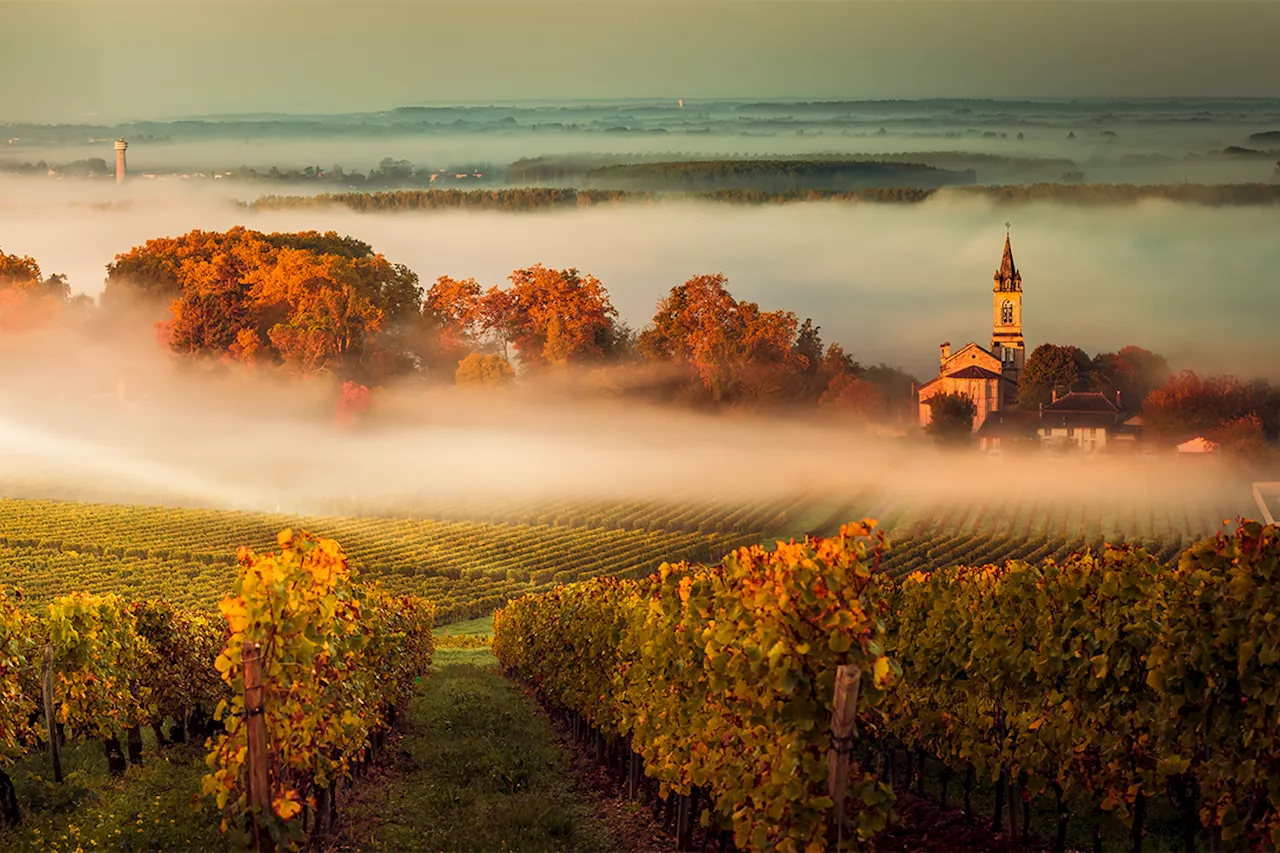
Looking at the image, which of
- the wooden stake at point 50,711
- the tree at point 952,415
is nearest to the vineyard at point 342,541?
the tree at point 952,415

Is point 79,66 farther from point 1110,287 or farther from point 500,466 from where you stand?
point 1110,287

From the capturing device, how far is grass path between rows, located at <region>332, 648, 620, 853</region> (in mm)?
9203

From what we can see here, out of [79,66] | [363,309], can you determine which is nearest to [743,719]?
[363,309]

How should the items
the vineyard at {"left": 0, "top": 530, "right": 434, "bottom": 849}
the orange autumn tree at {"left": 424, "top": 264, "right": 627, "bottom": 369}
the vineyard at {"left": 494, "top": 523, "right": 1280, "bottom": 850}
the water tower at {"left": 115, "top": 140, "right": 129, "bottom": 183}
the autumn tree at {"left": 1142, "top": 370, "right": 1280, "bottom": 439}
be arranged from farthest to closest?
1. the water tower at {"left": 115, "top": 140, "right": 129, "bottom": 183}
2. the orange autumn tree at {"left": 424, "top": 264, "right": 627, "bottom": 369}
3. the autumn tree at {"left": 1142, "top": 370, "right": 1280, "bottom": 439}
4. the vineyard at {"left": 0, "top": 530, "right": 434, "bottom": 849}
5. the vineyard at {"left": 494, "top": 523, "right": 1280, "bottom": 850}

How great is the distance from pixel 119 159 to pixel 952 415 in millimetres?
25322

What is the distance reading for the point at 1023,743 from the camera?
8555mm

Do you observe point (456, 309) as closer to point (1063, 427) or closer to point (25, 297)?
point (25, 297)

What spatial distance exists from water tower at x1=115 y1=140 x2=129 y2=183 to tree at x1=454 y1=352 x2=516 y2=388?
41.3 feet

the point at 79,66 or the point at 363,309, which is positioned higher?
the point at 79,66

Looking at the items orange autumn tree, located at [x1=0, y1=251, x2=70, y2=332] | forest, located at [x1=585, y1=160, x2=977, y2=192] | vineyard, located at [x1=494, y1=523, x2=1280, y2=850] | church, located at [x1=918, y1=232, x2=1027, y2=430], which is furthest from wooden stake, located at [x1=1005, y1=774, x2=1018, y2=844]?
orange autumn tree, located at [x1=0, y1=251, x2=70, y2=332]

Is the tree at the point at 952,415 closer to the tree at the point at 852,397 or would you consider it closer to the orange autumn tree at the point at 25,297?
the tree at the point at 852,397

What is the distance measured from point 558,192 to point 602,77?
288 inches

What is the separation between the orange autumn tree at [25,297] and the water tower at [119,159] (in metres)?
3.63

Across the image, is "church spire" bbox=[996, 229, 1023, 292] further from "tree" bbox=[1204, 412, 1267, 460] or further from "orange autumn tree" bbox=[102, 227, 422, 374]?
"orange autumn tree" bbox=[102, 227, 422, 374]
